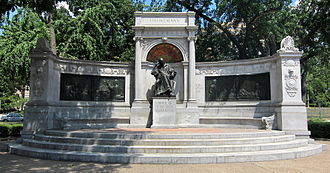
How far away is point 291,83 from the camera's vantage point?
1327 cm

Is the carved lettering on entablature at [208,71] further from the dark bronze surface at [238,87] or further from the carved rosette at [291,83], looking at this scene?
the carved rosette at [291,83]

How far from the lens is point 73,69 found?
15344 millimetres

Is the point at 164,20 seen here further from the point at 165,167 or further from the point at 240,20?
the point at 165,167

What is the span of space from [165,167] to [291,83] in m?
9.06

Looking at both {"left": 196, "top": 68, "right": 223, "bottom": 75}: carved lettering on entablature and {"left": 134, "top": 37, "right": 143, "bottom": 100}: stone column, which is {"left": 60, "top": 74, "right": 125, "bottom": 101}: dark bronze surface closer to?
{"left": 134, "top": 37, "right": 143, "bottom": 100}: stone column

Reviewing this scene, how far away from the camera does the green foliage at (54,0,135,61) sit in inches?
893

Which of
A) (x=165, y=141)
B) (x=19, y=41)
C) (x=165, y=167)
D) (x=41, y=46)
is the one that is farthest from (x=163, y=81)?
(x=19, y=41)

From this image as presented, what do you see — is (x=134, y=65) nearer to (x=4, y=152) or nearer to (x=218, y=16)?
(x=4, y=152)

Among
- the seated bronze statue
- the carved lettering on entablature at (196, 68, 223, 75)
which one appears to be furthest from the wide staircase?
the carved lettering on entablature at (196, 68, 223, 75)

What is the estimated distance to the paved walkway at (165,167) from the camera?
24.1 ft

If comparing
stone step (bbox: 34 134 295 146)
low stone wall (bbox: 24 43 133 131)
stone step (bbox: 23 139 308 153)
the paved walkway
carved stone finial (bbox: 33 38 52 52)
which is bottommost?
the paved walkway

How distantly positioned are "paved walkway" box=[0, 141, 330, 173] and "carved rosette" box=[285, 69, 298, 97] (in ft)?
16.7

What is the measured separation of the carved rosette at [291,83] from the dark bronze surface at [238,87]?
1.47 meters

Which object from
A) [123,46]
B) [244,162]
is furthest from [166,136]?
[123,46]
